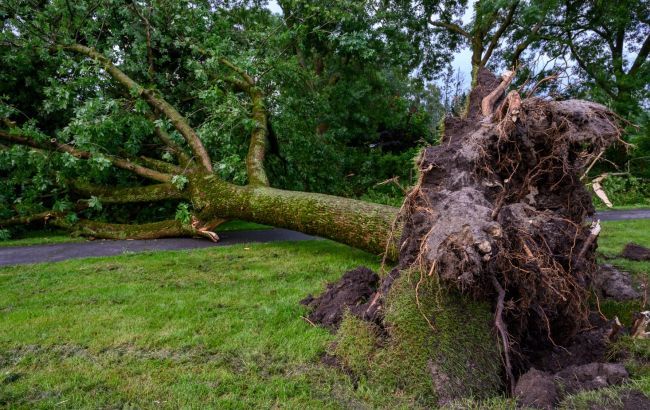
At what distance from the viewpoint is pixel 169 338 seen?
3148mm

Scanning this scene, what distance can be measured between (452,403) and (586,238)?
1.61 m

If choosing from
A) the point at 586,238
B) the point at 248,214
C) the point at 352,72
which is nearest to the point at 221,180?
the point at 248,214

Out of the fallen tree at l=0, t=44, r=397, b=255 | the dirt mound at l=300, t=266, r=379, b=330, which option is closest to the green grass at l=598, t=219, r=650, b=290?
the dirt mound at l=300, t=266, r=379, b=330

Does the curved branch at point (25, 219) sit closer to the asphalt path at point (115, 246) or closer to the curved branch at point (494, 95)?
the asphalt path at point (115, 246)

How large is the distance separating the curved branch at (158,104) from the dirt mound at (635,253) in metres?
6.26

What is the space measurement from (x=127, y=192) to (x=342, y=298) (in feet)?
19.6

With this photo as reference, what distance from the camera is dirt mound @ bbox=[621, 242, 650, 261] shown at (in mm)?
5258

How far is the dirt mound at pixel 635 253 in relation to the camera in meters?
5.26

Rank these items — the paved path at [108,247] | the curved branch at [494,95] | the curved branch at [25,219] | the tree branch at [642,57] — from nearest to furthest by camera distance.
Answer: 1. the curved branch at [494,95]
2. the paved path at [108,247]
3. the curved branch at [25,219]
4. the tree branch at [642,57]

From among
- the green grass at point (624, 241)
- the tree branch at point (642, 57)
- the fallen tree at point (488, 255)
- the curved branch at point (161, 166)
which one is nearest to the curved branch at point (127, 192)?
the curved branch at point (161, 166)

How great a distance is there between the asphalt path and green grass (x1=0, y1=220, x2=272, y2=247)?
0.28 meters

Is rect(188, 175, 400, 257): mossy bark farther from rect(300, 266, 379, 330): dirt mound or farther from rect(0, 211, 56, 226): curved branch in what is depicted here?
rect(0, 211, 56, 226): curved branch

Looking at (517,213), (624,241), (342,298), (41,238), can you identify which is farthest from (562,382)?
(41,238)

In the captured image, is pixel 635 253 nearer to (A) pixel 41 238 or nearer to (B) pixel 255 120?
(B) pixel 255 120
